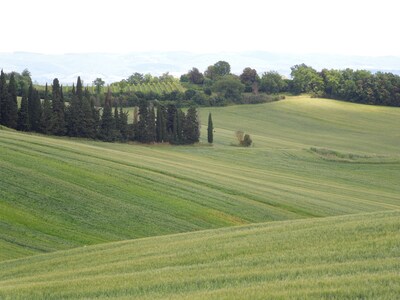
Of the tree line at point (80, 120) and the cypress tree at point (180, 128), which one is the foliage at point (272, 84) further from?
the cypress tree at point (180, 128)

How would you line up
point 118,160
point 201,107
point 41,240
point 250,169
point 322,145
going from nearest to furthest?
point 41,240 → point 118,160 → point 250,169 → point 322,145 → point 201,107

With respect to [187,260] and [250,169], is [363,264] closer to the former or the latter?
[187,260]

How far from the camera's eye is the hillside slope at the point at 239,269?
13586 mm

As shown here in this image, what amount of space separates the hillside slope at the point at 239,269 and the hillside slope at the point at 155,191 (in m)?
8.21

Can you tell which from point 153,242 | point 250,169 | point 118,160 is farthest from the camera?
point 250,169

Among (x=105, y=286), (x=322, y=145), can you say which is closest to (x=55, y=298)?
(x=105, y=286)

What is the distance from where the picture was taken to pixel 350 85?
6216 inches

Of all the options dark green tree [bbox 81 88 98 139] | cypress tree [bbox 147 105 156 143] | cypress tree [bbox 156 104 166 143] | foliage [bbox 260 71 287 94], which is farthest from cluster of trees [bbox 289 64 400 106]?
dark green tree [bbox 81 88 98 139]

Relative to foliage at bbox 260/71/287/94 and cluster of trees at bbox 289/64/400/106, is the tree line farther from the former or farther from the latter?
foliage at bbox 260/71/287/94

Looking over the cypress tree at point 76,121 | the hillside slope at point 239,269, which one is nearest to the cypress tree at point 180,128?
the cypress tree at point 76,121

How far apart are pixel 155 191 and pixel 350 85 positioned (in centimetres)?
12007

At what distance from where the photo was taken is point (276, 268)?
16.6 metres

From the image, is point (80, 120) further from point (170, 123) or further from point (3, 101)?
point (170, 123)

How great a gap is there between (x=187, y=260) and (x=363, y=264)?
597 centimetres
